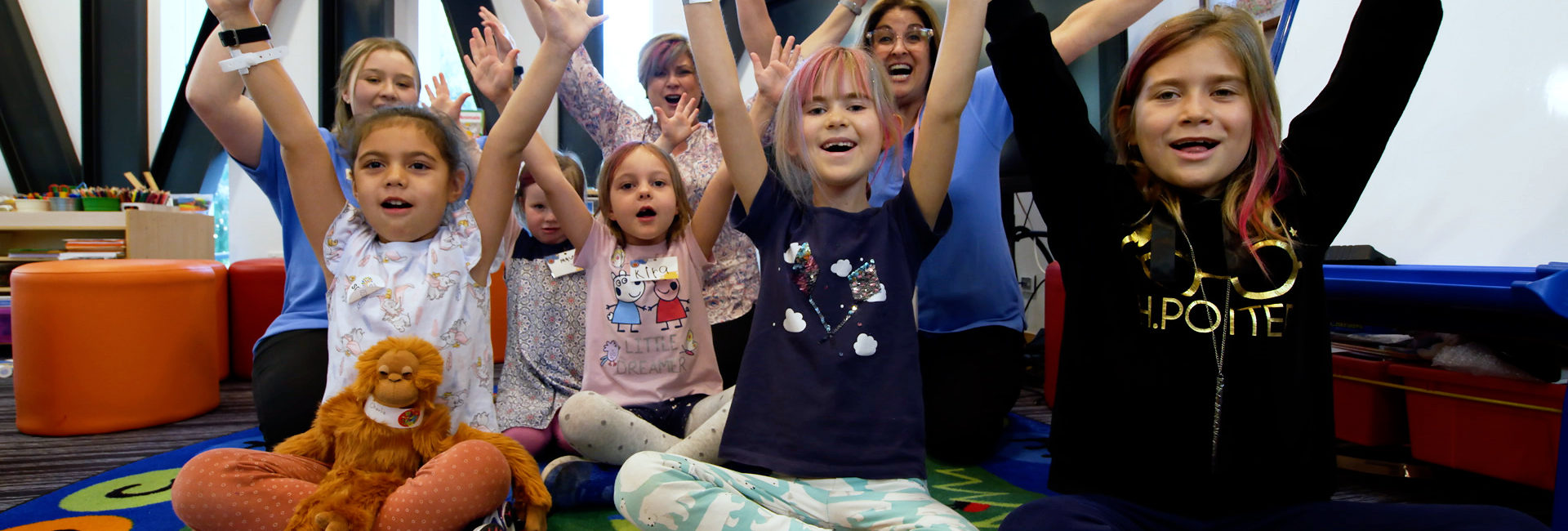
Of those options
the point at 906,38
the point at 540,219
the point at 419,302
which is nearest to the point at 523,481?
the point at 419,302

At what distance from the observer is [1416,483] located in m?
1.65

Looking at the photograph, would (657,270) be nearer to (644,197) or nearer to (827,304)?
(644,197)

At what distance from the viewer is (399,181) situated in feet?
4.35

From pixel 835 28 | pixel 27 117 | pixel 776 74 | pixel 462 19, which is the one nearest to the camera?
pixel 776 74

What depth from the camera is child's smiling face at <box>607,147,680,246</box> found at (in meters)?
1.59

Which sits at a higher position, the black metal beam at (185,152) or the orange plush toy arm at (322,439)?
the black metal beam at (185,152)

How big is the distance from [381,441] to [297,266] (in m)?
0.87

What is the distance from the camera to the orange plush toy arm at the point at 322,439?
1168 mm

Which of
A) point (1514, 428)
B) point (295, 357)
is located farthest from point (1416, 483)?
point (295, 357)

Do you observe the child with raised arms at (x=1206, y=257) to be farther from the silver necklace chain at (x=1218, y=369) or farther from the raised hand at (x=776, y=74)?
the raised hand at (x=776, y=74)

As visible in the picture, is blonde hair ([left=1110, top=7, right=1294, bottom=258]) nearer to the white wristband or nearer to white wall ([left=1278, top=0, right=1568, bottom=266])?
white wall ([left=1278, top=0, right=1568, bottom=266])

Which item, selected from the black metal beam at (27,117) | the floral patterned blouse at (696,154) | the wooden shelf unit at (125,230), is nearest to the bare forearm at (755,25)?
the floral patterned blouse at (696,154)

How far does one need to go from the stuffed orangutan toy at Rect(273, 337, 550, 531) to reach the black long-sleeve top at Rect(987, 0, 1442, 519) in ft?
2.72

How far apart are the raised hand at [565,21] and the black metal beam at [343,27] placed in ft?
13.7
